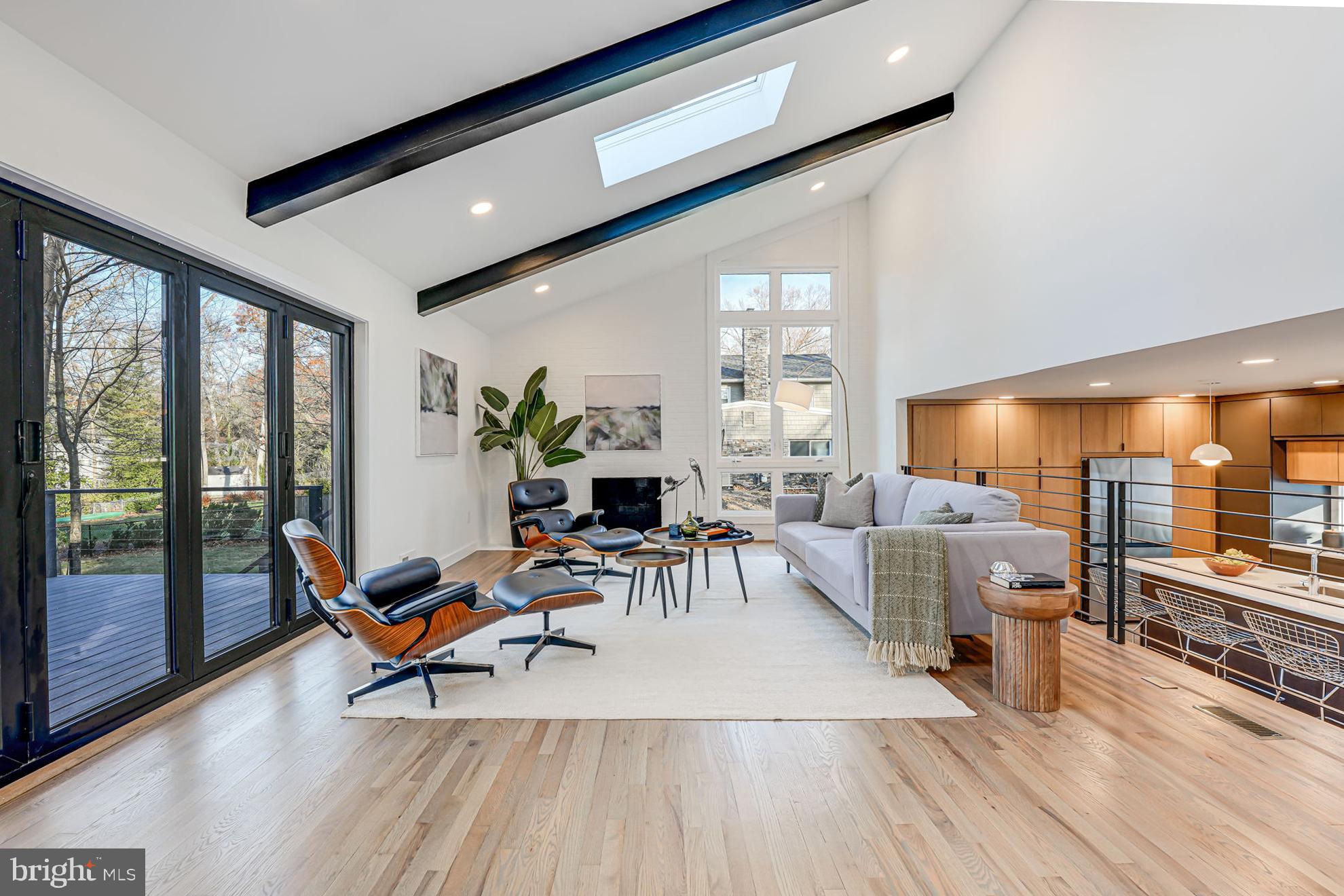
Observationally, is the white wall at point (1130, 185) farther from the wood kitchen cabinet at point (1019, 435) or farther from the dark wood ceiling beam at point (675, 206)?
the wood kitchen cabinet at point (1019, 435)

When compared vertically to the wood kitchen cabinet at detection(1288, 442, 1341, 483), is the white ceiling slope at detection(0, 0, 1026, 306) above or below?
above

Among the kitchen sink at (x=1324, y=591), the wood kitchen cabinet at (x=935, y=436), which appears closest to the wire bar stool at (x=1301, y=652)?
the kitchen sink at (x=1324, y=591)

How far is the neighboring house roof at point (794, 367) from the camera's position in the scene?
24.9 feet

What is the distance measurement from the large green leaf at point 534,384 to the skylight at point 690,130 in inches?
116

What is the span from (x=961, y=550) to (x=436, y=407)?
15.1 feet

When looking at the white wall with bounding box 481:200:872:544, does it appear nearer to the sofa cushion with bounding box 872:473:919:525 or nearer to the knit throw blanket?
the sofa cushion with bounding box 872:473:919:525

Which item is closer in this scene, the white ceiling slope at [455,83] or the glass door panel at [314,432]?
the white ceiling slope at [455,83]

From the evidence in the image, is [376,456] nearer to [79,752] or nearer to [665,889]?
[79,752]

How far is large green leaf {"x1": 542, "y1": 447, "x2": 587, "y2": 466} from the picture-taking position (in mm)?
6961

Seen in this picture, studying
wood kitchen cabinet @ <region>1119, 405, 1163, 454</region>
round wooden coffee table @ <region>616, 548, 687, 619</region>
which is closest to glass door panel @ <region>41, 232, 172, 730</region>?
round wooden coffee table @ <region>616, 548, 687, 619</region>

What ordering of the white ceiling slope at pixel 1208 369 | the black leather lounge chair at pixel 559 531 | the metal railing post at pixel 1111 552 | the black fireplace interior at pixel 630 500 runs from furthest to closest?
the black fireplace interior at pixel 630 500, the black leather lounge chair at pixel 559 531, the metal railing post at pixel 1111 552, the white ceiling slope at pixel 1208 369

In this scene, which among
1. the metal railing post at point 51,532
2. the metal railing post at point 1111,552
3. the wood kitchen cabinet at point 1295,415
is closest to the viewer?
the metal railing post at point 51,532

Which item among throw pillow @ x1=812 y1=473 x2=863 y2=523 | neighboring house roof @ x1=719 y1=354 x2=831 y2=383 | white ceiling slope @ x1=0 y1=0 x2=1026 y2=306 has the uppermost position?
white ceiling slope @ x1=0 y1=0 x2=1026 y2=306

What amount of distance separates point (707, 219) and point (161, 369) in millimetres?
4726
